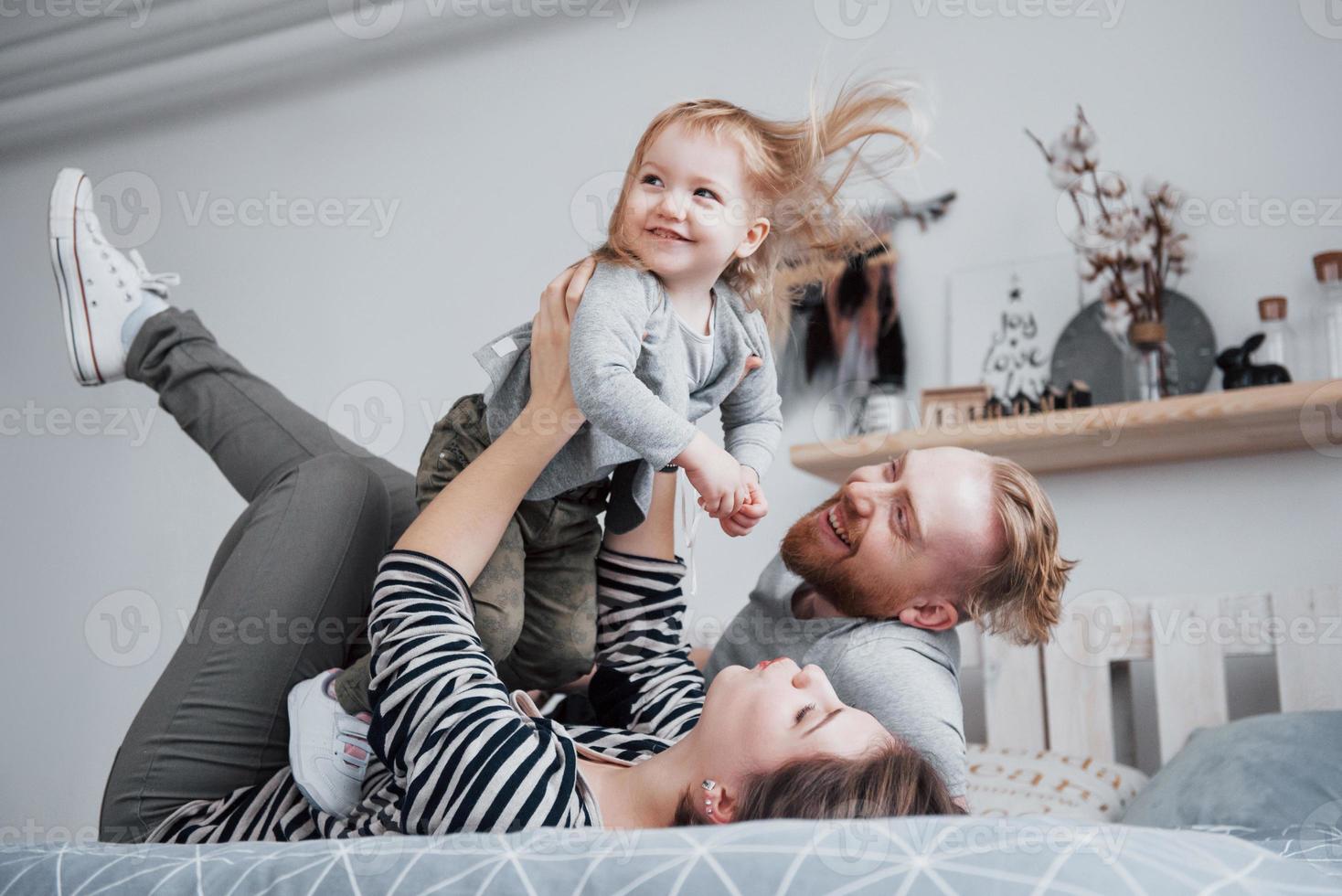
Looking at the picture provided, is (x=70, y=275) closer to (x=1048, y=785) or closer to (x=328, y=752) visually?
(x=328, y=752)

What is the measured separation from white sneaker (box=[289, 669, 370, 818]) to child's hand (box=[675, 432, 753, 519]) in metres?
0.42

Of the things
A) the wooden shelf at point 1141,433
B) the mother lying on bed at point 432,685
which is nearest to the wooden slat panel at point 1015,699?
the wooden shelf at point 1141,433

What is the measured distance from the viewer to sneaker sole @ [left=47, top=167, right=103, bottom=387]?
1.58 m

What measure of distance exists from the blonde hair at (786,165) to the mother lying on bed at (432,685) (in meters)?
0.18

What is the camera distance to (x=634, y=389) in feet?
3.36

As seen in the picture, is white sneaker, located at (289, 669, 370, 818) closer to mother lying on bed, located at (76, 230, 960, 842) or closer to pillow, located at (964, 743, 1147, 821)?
mother lying on bed, located at (76, 230, 960, 842)

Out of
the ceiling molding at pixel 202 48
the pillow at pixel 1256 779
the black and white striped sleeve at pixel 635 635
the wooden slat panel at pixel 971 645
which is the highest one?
the ceiling molding at pixel 202 48

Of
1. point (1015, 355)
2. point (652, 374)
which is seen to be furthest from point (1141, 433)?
point (652, 374)

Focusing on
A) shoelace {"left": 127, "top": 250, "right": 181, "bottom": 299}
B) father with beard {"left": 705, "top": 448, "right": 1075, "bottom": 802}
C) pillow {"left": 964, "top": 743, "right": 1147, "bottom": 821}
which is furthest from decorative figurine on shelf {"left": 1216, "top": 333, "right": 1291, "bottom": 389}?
shoelace {"left": 127, "top": 250, "right": 181, "bottom": 299}

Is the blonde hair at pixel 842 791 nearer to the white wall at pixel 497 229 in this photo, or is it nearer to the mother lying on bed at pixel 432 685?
the mother lying on bed at pixel 432 685

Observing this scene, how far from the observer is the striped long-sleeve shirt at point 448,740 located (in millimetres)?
857

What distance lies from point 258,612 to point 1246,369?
5.58ft

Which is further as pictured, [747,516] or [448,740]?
[747,516]

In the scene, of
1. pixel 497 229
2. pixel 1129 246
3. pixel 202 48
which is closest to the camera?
pixel 1129 246
